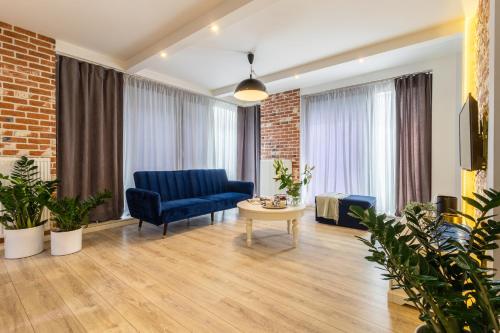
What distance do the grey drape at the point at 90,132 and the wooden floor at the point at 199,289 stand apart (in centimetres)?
81

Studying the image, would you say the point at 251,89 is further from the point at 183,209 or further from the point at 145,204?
the point at 145,204

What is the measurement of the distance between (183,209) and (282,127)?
9.39ft

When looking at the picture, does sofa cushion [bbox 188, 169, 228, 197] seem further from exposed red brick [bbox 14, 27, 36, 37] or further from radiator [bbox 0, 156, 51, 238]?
exposed red brick [bbox 14, 27, 36, 37]

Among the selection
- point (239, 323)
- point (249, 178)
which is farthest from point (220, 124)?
point (239, 323)

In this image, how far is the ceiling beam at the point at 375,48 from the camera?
109 inches

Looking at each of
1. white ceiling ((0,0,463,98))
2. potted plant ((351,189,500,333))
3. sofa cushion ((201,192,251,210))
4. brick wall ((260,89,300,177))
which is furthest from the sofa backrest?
potted plant ((351,189,500,333))

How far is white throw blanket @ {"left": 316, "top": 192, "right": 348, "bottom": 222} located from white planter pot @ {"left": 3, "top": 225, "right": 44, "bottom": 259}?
3.74 metres

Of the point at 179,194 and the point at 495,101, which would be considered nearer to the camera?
the point at 495,101

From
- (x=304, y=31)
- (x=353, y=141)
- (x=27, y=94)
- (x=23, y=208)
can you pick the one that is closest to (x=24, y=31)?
(x=27, y=94)

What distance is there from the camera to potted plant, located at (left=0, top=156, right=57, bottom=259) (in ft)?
8.11

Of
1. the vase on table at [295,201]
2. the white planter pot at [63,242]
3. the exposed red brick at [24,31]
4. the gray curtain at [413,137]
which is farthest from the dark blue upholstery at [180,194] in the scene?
the gray curtain at [413,137]

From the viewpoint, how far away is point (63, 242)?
261 cm

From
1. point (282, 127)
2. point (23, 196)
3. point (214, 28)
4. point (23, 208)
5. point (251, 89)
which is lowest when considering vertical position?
point (23, 208)

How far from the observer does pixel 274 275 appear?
2.19 meters
